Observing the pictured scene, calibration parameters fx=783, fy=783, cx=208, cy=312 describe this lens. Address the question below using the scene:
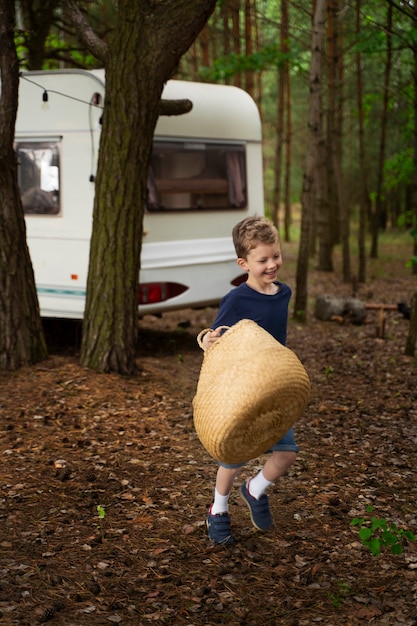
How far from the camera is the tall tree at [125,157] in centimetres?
729

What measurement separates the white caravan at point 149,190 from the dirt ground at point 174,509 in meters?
1.32

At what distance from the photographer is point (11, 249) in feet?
23.8

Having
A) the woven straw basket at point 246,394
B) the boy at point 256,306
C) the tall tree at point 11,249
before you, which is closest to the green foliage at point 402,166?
the tall tree at point 11,249

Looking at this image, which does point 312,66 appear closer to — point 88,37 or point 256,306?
point 88,37

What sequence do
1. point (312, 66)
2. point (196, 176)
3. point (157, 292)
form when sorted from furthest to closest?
1. point (312, 66)
2. point (196, 176)
3. point (157, 292)

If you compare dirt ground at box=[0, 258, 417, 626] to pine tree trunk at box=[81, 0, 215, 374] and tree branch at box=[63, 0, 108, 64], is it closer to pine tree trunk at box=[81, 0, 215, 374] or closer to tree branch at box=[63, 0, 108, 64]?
pine tree trunk at box=[81, 0, 215, 374]

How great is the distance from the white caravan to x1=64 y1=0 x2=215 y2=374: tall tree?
2.82ft

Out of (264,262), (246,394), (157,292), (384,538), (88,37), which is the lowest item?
(384,538)

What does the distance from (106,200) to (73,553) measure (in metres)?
3.97

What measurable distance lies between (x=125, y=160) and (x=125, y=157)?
28 mm

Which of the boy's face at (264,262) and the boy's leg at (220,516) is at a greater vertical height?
the boy's face at (264,262)

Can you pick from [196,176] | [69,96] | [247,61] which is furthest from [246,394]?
[247,61]

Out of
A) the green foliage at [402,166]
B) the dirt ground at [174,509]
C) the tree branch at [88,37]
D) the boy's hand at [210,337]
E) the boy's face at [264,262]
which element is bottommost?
the dirt ground at [174,509]

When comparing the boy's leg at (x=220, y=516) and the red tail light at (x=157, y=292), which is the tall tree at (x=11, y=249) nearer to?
the red tail light at (x=157, y=292)
